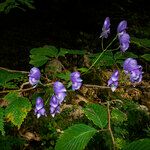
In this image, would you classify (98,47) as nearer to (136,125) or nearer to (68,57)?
(68,57)

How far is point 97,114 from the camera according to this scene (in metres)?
1.61

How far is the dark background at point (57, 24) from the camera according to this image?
4151mm

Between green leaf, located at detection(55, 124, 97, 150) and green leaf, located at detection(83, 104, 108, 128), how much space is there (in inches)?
4.4

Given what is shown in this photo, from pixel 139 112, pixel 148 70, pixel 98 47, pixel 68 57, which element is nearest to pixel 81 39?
pixel 98 47

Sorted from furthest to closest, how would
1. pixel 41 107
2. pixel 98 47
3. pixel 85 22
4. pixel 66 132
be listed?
pixel 85 22 < pixel 98 47 < pixel 41 107 < pixel 66 132

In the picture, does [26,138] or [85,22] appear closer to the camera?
[26,138]

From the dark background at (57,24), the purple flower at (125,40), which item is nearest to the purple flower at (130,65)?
the purple flower at (125,40)

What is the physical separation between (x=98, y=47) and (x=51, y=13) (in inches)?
37.8

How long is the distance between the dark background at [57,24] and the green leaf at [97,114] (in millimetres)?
2259

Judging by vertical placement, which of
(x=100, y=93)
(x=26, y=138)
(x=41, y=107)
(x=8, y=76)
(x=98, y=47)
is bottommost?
(x=26, y=138)

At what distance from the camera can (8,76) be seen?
1.70m

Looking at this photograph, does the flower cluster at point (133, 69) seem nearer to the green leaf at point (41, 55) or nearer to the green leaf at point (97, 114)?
the green leaf at point (97, 114)

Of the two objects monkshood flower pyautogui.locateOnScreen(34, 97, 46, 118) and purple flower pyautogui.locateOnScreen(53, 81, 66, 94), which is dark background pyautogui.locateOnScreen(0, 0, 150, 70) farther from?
purple flower pyautogui.locateOnScreen(53, 81, 66, 94)

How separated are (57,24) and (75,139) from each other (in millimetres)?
3435
